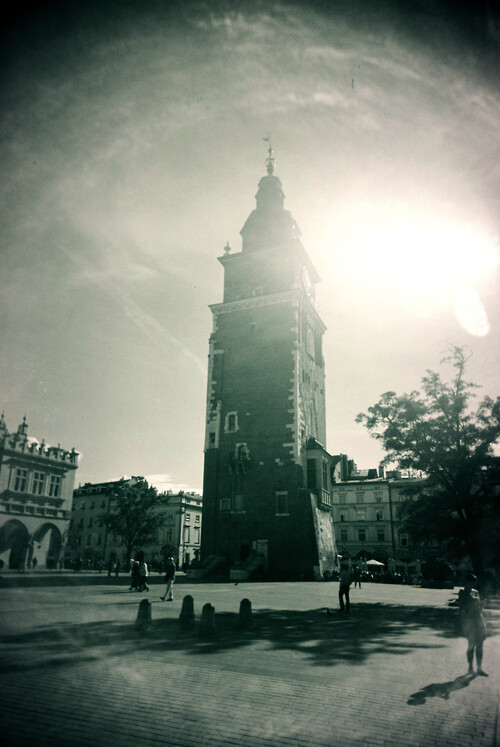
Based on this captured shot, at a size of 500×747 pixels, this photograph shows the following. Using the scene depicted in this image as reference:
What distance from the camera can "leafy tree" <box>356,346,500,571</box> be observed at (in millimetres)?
22953

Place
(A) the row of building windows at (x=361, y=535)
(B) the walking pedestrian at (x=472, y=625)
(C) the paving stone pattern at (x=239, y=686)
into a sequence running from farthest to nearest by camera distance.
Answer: (A) the row of building windows at (x=361, y=535), (B) the walking pedestrian at (x=472, y=625), (C) the paving stone pattern at (x=239, y=686)

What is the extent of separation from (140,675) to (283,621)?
7370mm

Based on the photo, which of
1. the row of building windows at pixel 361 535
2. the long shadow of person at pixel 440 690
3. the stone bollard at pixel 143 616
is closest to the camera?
the long shadow of person at pixel 440 690

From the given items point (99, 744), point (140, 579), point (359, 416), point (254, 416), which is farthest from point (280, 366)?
point (99, 744)

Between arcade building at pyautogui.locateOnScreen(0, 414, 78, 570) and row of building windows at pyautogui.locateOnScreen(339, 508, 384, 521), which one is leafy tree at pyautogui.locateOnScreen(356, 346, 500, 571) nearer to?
arcade building at pyautogui.locateOnScreen(0, 414, 78, 570)

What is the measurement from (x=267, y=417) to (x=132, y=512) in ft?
60.7

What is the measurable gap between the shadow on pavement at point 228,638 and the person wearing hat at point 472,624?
1826 mm

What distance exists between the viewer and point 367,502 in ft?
223

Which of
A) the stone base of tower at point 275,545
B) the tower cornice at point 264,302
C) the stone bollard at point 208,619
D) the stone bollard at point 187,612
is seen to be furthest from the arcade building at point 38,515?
the stone bollard at point 208,619

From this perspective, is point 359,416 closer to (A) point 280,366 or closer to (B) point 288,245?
(A) point 280,366

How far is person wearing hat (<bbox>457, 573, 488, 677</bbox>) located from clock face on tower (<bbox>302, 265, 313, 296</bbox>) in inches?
1558

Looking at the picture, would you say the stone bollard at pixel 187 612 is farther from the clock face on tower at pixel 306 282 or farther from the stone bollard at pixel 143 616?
the clock face on tower at pixel 306 282

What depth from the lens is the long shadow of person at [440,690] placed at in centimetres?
711

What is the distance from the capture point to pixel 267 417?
4088cm
